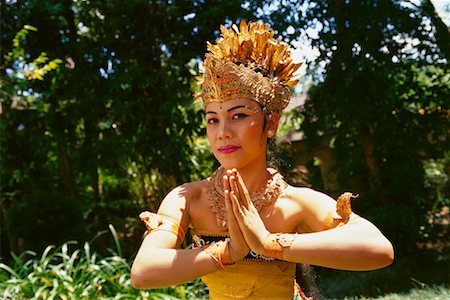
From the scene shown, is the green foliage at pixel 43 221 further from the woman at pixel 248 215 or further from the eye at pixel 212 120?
the eye at pixel 212 120

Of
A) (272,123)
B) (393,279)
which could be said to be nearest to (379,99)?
(393,279)

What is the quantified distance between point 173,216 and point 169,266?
27 centimetres

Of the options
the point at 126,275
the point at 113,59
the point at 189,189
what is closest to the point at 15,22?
the point at 113,59

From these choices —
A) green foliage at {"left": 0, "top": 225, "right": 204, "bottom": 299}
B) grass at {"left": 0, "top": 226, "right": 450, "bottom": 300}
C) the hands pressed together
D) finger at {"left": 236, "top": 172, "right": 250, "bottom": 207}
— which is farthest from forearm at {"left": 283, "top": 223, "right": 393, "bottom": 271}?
green foliage at {"left": 0, "top": 225, "right": 204, "bottom": 299}

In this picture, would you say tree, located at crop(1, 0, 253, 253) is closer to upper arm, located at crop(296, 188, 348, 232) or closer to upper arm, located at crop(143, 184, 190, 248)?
upper arm, located at crop(143, 184, 190, 248)

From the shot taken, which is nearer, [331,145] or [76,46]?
[76,46]

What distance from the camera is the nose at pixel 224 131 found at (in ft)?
6.06

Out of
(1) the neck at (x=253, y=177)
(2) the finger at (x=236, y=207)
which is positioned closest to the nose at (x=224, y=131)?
(1) the neck at (x=253, y=177)

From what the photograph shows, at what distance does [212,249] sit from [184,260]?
0.10 m

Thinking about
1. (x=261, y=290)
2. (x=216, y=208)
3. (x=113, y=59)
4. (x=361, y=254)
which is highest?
(x=113, y=59)

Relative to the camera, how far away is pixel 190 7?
5.22 m

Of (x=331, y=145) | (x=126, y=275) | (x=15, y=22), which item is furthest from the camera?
(x=331, y=145)

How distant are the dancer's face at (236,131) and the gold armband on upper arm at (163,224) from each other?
303 millimetres

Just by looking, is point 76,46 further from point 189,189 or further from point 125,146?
point 189,189
